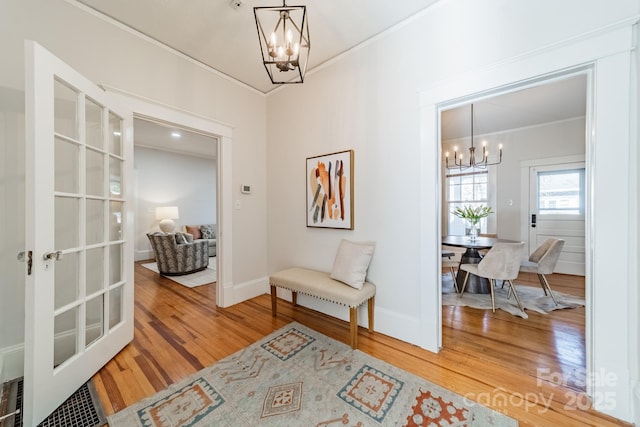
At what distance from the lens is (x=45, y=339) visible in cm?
134

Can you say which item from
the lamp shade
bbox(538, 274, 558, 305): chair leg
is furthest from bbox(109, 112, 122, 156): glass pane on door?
bbox(538, 274, 558, 305): chair leg

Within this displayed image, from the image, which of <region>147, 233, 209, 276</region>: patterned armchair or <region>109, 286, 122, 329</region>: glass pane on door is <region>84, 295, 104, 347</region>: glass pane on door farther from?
<region>147, 233, 209, 276</region>: patterned armchair

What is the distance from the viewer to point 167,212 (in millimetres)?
5738

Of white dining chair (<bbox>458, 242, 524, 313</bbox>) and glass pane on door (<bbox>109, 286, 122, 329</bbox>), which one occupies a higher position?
white dining chair (<bbox>458, 242, 524, 313</bbox>)

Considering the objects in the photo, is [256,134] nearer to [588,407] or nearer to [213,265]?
[213,265]

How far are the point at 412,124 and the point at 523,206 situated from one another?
4092 mm

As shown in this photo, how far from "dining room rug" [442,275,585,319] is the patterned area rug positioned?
1.75m

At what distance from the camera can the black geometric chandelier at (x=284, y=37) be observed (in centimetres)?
144

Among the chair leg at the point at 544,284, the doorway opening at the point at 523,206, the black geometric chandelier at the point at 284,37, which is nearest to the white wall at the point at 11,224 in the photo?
the black geometric chandelier at the point at 284,37

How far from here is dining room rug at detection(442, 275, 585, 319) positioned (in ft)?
9.18

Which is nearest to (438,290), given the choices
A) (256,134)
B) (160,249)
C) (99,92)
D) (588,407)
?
(588,407)

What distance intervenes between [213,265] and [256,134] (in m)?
3.30

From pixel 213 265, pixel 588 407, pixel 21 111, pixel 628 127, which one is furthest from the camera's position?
pixel 213 265

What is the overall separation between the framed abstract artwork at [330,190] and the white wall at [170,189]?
325 centimetres
